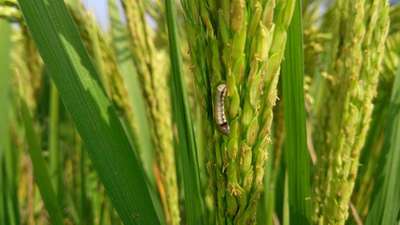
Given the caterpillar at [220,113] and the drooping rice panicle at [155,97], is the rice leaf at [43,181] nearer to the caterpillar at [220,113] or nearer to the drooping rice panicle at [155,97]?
the drooping rice panicle at [155,97]

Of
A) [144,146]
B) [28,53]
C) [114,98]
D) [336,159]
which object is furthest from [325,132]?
[28,53]

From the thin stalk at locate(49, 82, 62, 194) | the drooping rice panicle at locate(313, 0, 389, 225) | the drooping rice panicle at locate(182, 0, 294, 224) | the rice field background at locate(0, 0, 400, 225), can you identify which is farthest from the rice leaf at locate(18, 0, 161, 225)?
the thin stalk at locate(49, 82, 62, 194)

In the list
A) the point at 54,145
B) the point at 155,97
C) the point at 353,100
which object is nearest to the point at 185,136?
the point at 353,100

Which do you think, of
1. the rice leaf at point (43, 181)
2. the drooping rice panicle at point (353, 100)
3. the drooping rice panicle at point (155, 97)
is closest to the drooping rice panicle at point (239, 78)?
the drooping rice panicle at point (353, 100)

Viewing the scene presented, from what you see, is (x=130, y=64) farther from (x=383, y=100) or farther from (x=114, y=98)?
(x=383, y=100)

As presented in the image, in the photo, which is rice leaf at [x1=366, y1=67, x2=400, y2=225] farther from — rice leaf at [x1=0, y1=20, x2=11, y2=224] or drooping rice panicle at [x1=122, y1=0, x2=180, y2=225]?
rice leaf at [x1=0, y1=20, x2=11, y2=224]

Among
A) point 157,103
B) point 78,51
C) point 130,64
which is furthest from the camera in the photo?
point 130,64
